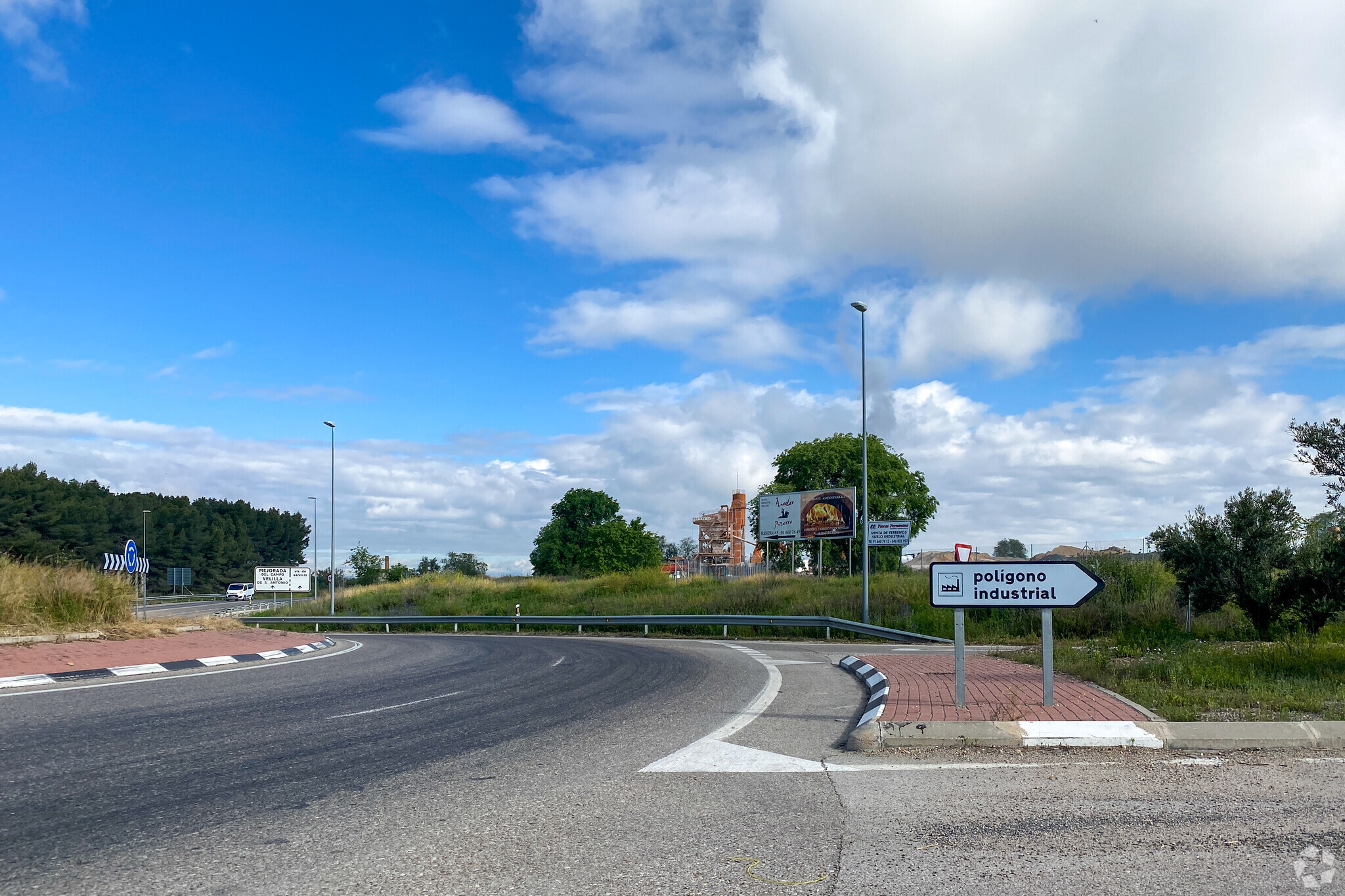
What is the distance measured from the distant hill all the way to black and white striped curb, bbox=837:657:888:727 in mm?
56632

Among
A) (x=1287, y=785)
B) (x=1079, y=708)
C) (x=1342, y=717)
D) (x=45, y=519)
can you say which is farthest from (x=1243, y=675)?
(x=45, y=519)

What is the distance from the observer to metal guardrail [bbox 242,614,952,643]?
26328mm

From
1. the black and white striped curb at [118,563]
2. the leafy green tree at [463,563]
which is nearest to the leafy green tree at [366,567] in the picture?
the leafy green tree at [463,563]

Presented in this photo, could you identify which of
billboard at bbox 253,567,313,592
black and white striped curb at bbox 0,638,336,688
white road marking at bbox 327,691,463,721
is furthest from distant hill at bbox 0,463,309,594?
white road marking at bbox 327,691,463,721

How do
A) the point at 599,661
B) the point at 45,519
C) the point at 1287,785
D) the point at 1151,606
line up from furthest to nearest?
the point at 45,519 < the point at 1151,606 < the point at 599,661 < the point at 1287,785

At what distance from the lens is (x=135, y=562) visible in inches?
1011

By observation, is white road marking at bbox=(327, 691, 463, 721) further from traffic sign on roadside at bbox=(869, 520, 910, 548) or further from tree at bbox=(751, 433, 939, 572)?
tree at bbox=(751, 433, 939, 572)

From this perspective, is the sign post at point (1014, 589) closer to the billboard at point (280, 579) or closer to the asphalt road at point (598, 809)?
the asphalt road at point (598, 809)

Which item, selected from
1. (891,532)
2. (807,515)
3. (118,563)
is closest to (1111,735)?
(118,563)

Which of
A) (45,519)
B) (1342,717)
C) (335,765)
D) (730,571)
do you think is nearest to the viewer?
(335,765)

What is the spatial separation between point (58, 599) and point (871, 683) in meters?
15.7

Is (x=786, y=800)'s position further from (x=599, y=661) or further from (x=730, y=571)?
(x=730, y=571)

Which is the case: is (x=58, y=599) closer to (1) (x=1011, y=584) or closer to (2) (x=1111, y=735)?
(1) (x=1011, y=584)

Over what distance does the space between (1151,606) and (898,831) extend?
2269cm
